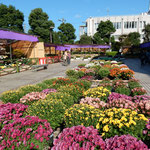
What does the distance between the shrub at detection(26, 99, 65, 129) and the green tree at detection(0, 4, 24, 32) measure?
131 feet

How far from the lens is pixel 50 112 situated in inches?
139

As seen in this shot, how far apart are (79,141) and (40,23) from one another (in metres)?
46.0

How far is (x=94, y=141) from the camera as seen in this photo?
2283 millimetres

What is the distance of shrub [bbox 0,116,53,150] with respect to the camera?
2430 mm

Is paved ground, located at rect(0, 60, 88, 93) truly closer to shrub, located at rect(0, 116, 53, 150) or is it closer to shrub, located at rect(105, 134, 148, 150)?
shrub, located at rect(0, 116, 53, 150)

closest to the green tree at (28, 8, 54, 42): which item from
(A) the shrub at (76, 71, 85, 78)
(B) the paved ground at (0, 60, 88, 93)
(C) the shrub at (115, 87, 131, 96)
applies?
(B) the paved ground at (0, 60, 88, 93)

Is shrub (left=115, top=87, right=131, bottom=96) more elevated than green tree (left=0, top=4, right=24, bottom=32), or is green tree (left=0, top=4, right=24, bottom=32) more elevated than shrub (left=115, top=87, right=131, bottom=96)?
green tree (left=0, top=4, right=24, bottom=32)

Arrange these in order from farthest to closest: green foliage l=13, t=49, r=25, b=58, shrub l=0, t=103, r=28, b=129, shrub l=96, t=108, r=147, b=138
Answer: green foliage l=13, t=49, r=25, b=58 → shrub l=0, t=103, r=28, b=129 → shrub l=96, t=108, r=147, b=138

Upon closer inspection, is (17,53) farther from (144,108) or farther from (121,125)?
(121,125)

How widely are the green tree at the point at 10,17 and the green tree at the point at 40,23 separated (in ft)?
16.0

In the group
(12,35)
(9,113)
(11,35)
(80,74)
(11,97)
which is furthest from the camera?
(12,35)

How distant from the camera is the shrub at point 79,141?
2.21 m

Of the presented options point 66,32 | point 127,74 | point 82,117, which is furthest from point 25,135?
point 66,32

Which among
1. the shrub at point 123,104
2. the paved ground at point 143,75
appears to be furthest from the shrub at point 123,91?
the shrub at point 123,104
